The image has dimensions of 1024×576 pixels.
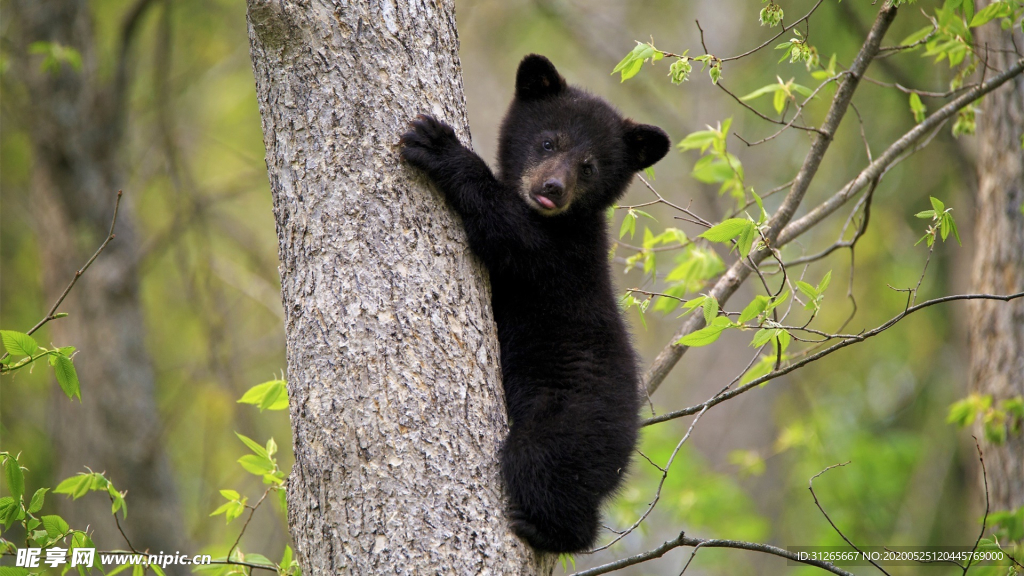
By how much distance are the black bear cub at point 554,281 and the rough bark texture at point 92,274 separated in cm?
447

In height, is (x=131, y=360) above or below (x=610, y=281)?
below

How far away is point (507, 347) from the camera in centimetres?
369

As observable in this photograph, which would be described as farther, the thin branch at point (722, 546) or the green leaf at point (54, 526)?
the green leaf at point (54, 526)

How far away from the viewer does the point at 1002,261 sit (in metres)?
5.62

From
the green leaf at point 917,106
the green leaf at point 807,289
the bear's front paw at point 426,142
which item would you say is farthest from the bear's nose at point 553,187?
the green leaf at point 917,106

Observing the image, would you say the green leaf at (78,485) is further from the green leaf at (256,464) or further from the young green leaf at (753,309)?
the young green leaf at (753,309)

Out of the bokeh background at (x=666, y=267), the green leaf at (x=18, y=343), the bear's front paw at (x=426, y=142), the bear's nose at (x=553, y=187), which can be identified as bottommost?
the bokeh background at (x=666, y=267)

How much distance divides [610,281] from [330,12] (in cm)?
210

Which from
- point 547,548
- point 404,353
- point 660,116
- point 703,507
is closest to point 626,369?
point 547,548

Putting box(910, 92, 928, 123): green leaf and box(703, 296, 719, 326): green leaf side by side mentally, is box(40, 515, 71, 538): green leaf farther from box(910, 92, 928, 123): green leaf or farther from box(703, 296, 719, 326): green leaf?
box(910, 92, 928, 123): green leaf

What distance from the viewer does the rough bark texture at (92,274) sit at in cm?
660

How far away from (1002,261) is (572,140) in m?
3.73

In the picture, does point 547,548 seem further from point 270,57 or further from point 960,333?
point 960,333

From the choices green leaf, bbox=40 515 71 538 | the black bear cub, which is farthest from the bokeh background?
green leaf, bbox=40 515 71 538
